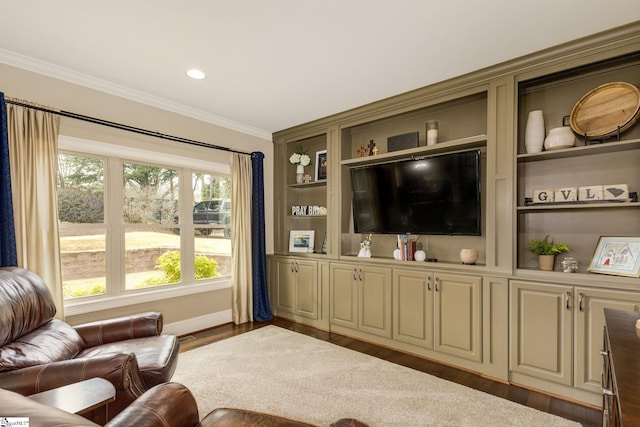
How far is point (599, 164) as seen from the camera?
2549 mm

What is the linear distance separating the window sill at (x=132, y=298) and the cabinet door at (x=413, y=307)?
88.4 inches

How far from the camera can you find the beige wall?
8.73 ft

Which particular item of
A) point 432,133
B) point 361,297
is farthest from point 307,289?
point 432,133

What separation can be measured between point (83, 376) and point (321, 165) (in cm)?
332

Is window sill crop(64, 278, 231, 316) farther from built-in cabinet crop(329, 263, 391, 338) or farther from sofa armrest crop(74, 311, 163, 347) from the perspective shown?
built-in cabinet crop(329, 263, 391, 338)

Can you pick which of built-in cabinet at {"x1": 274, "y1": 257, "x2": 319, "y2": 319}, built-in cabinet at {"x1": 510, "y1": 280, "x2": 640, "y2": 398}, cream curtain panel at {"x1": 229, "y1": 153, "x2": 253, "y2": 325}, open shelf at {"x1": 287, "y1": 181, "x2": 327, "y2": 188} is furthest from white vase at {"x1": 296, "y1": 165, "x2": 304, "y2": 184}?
built-in cabinet at {"x1": 510, "y1": 280, "x2": 640, "y2": 398}

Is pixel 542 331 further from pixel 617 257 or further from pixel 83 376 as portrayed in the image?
pixel 83 376

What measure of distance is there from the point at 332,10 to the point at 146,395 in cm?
220

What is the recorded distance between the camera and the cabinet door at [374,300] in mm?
3385

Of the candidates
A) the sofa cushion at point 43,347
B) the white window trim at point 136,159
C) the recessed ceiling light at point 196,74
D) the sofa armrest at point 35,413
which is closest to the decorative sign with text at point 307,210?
the white window trim at point 136,159

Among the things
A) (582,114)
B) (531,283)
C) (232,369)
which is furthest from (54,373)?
(582,114)

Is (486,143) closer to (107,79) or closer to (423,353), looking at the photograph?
(423,353)

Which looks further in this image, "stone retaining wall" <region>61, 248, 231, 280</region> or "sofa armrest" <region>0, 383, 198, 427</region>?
"stone retaining wall" <region>61, 248, 231, 280</region>

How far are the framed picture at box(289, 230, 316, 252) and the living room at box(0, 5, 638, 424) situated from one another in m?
0.14
